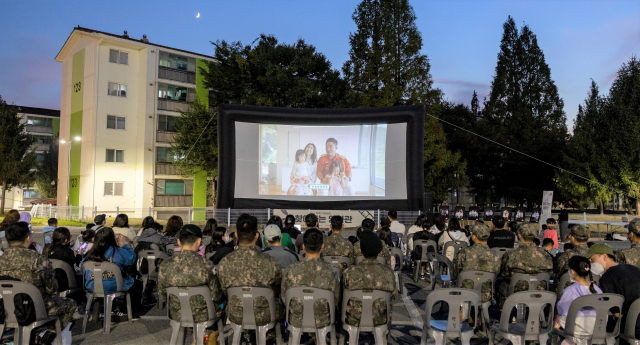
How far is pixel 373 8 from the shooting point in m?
27.7

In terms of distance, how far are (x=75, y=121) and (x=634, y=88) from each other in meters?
31.6

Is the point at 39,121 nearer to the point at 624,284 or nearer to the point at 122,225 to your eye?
the point at 122,225

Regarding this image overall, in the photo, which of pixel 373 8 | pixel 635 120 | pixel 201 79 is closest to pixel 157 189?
pixel 201 79

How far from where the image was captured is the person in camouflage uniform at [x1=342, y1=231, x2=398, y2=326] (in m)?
3.62

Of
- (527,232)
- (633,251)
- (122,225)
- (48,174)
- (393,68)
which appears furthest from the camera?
(48,174)

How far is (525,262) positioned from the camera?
459cm

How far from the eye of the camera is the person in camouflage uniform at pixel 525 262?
15.0 ft

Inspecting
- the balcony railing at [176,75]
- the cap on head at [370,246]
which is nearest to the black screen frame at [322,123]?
the balcony railing at [176,75]

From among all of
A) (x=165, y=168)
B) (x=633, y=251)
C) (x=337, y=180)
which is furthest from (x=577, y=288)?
(x=165, y=168)

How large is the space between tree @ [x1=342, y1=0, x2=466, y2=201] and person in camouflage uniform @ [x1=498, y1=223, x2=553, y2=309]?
21.3 metres

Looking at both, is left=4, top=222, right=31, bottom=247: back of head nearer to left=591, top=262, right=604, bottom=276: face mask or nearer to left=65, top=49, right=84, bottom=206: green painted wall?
left=591, top=262, right=604, bottom=276: face mask

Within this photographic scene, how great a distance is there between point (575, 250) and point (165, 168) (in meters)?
26.2

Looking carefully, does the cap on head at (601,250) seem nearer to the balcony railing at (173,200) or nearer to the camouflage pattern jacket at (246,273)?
the camouflage pattern jacket at (246,273)

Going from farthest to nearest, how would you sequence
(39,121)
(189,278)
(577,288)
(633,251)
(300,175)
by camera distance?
(39,121) < (300,175) < (633,251) < (189,278) < (577,288)
